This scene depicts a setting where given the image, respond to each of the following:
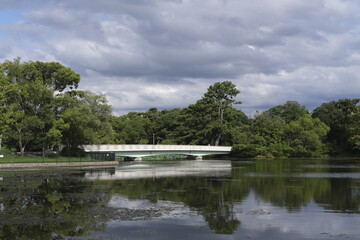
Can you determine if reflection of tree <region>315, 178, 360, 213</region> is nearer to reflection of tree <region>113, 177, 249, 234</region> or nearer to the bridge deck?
reflection of tree <region>113, 177, 249, 234</region>

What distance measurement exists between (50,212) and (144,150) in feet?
217

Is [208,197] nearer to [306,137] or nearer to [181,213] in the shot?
[181,213]

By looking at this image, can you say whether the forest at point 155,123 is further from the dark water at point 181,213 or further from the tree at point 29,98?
the dark water at point 181,213

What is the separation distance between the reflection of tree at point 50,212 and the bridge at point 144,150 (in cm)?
4187

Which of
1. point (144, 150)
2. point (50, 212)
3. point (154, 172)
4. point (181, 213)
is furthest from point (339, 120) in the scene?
point (50, 212)

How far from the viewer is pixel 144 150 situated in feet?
285

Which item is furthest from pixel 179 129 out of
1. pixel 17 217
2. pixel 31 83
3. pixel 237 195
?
pixel 17 217

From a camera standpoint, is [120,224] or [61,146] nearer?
[120,224]

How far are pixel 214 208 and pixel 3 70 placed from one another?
52.8m

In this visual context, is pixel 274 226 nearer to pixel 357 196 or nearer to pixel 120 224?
pixel 120 224

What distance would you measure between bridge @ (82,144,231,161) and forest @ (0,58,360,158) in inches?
80.3

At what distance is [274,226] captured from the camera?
56.7 ft

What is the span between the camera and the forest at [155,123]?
2432 inches

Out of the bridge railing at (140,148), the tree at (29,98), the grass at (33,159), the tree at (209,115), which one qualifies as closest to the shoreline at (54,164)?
the grass at (33,159)
